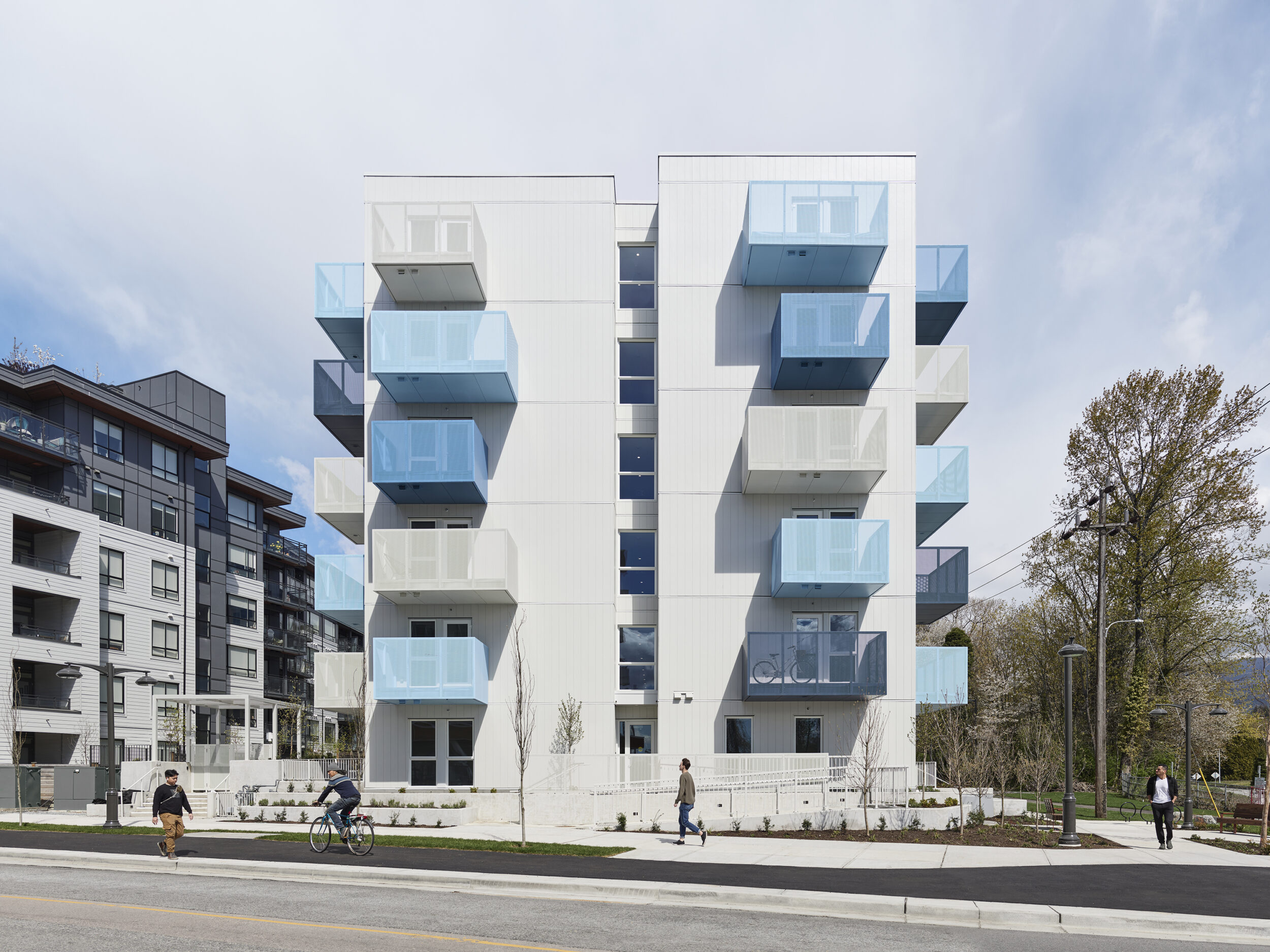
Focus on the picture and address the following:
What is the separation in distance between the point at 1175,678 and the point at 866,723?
23.6m

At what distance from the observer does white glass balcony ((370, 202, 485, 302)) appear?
27.6 metres

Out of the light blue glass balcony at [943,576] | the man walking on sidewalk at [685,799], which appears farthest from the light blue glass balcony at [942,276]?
the man walking on sidewalk at [685,799]

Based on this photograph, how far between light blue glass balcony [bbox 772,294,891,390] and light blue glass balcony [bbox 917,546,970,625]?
21.9 feet

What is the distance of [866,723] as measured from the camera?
27188 millimetres

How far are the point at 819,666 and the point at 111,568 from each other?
37.3 meters

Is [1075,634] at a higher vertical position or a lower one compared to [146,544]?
lower

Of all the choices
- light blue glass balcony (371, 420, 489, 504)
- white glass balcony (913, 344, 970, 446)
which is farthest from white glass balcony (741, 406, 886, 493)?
light blue glass balcony (371, 420, 489, 504)

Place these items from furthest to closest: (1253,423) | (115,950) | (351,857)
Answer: (1253,423)
(351,857)
(115,950)

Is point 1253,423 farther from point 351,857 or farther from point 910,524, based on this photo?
point 351,857

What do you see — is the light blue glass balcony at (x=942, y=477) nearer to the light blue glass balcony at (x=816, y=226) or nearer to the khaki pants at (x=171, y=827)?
the light blue glass balcony at (x=816, y=226)

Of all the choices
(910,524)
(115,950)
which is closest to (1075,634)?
(910,524)

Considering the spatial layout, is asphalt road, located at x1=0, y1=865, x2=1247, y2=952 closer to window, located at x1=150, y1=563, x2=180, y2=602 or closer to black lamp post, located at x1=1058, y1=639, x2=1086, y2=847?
black lamp post, located at x1=1058, y1=639, x2=1086, y2=847

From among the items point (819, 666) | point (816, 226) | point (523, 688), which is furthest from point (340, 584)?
point (816, 226)

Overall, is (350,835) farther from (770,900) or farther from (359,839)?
(770,900)
